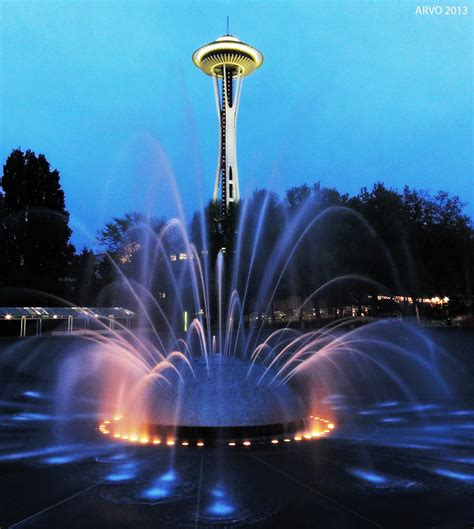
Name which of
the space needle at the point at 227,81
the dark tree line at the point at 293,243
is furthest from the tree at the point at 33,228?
the space needle at the point at 227,81

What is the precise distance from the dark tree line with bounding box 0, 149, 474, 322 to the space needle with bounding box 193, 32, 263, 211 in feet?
103

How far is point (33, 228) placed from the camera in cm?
4228

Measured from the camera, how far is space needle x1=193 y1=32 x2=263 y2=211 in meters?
77.4

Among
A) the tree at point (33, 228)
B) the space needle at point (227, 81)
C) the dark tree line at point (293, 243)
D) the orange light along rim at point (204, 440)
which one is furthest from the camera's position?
the space needle at point (227, 81)

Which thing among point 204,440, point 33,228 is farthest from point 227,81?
point 204,440

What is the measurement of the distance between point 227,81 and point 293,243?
5714cm

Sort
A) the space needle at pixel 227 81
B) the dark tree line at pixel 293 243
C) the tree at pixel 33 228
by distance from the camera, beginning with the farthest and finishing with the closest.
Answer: the space needle at pixel 227 81 < the tree at pixel 33 228 < the dark tree line at pixel 293 243

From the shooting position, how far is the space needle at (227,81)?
77375 millimetres

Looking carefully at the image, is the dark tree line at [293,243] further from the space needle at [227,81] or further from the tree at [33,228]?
the space needle at [227,81]

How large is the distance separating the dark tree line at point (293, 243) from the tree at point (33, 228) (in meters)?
0.08

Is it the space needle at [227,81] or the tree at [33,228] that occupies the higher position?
the space needle at [227,81]

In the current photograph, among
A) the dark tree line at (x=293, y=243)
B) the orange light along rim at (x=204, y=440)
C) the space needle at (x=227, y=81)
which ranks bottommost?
the orange light along rim at (x=204, y=440)

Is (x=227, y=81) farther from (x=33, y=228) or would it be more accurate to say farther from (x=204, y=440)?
(x=204, y=440)

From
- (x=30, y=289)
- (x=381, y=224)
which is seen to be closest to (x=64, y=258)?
(x=30, y=289)
